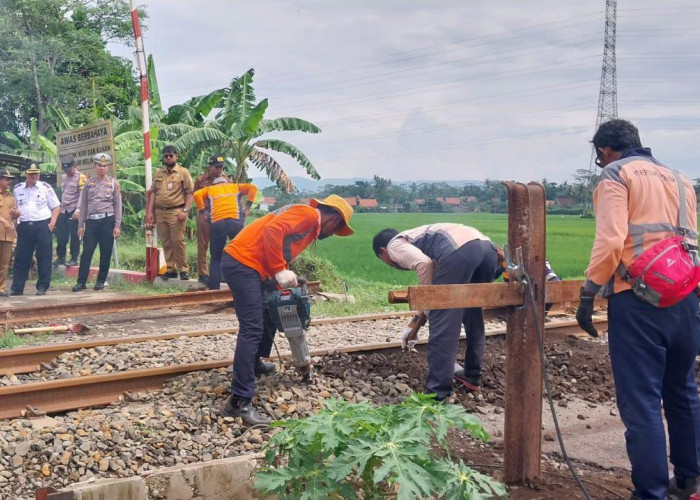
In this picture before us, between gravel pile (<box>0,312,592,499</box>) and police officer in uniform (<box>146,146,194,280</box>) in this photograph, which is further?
A: police officer in uniform (<box>146,146,194,280</box>)

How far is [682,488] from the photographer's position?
440 centimetres

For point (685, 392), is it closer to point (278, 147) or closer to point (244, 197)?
point (244, 197)

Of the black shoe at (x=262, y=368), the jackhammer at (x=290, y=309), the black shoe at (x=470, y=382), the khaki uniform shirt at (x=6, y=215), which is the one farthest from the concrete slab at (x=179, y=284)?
the jackhammer at (x=290, y=309)

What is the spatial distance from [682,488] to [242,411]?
2865mm

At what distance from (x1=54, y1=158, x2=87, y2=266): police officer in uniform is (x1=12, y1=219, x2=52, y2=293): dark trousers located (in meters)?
1.25

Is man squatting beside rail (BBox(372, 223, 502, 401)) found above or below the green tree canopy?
below

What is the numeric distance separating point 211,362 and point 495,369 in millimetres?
2611

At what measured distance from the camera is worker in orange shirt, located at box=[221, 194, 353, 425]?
568 cm

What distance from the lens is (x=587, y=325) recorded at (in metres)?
4.46

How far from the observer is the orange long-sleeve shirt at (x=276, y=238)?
18.7ft

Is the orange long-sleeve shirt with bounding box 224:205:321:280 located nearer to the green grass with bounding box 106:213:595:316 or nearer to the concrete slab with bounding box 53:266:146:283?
the green grass with bounding box 106:213:595:316

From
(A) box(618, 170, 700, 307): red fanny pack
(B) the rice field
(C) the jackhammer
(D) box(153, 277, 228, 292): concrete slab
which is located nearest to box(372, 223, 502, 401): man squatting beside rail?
(C) the jackhammer

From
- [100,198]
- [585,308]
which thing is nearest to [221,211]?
[100,198]

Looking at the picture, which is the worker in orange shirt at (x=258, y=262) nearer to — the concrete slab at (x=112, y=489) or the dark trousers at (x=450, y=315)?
the dark trousers at (x=450, y=315)
